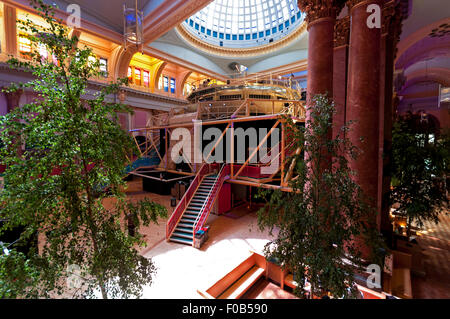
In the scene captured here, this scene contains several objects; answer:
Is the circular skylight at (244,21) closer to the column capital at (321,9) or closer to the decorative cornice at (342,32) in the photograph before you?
the decorative cornice at (342,32)

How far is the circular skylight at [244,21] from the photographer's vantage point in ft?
93.1

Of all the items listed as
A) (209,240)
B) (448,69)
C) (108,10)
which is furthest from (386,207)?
(108,10)

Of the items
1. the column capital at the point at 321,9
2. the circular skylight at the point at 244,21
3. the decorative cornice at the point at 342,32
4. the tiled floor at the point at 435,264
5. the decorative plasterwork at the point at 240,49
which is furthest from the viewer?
the circular skylight at the point at 244,21

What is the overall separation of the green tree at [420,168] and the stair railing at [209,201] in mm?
7447

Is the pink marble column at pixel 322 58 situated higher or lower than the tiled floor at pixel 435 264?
higher

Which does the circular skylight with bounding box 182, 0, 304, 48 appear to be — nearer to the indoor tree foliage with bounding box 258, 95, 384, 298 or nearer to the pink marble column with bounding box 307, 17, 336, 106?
the pink marble column with bounding box 307, 17, 336, 106

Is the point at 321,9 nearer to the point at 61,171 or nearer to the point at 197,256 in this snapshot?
the point at 61,171

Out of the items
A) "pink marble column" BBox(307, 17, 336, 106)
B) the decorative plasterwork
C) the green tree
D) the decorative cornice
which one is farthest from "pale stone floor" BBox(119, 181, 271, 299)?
the decorative plasterwork

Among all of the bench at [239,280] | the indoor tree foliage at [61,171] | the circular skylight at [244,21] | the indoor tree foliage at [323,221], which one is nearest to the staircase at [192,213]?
the bench at [239,280]

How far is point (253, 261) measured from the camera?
7.68 m

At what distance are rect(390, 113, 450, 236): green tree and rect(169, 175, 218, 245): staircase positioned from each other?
7851 mm

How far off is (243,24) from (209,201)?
3230cm

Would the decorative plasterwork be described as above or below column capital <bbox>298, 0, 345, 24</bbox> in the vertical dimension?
above

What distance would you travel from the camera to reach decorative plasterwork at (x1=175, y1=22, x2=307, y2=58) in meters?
22.7
